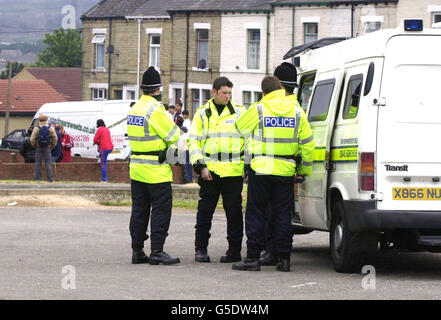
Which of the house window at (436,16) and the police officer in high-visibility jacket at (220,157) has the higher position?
the house window at (436,16)

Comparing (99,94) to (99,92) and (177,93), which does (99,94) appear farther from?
(177,93)

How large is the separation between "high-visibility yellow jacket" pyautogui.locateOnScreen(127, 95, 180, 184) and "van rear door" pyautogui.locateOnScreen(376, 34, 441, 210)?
7.81ft

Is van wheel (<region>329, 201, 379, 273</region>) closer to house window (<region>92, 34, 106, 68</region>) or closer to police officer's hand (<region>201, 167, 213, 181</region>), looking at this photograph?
police officer's hand (<region>201, 167, 213, 181</region>)

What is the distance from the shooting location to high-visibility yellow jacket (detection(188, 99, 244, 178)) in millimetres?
11938

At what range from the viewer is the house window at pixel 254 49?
171 feet

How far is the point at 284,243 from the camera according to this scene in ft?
37.2

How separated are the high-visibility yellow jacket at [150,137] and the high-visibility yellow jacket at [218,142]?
36 cm

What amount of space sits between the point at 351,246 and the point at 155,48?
154 ft

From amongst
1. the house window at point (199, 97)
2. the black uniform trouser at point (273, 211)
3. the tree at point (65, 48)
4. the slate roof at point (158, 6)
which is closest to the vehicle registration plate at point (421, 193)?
the black uniform trouser at point (273, 211)

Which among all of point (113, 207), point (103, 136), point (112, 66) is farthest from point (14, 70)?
point (113, 207)

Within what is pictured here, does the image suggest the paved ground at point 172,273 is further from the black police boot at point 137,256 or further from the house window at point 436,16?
the house window at point 436,16

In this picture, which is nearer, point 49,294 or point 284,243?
point 49,294
